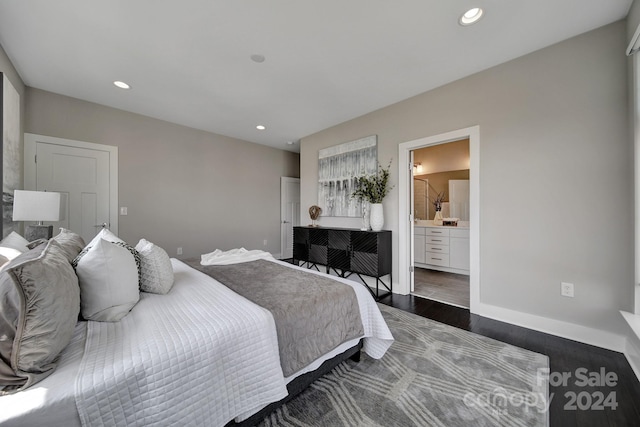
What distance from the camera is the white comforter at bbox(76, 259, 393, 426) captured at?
781 millimetres

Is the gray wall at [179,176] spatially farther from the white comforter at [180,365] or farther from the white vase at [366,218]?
the white comforter at [180,365]

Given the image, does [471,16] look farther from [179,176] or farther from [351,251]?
[179,176]

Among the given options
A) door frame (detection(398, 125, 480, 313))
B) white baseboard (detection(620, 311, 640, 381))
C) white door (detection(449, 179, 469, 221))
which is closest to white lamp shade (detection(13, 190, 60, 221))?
door frame (detection(398, 125, 480, 313))

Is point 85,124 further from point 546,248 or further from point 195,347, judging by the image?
point 546,248

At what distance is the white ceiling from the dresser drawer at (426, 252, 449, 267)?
2.86 metres

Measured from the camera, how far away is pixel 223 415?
0.99m

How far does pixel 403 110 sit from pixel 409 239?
5.80 feet

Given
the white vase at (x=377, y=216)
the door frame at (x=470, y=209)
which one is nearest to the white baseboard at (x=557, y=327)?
the door frame at (x=470, y=209)

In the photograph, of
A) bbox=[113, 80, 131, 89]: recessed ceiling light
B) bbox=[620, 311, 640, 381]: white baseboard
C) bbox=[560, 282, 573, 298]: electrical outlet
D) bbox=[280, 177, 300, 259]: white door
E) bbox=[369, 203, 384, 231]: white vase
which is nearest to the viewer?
bbox=[620, 311, 640, 381]: white baseboard

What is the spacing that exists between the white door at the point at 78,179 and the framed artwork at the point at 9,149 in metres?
0.38

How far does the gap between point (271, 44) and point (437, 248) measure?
13.5 feet

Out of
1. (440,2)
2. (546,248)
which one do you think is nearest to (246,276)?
(440,2)

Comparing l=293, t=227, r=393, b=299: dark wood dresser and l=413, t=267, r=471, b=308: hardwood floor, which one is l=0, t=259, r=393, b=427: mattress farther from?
l=413, t=267, r=471, b=308: hardwood floor

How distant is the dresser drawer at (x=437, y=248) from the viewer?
4340mm
